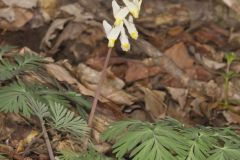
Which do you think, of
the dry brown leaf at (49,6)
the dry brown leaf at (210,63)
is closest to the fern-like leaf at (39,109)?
the dry brown leaf at (49,6)

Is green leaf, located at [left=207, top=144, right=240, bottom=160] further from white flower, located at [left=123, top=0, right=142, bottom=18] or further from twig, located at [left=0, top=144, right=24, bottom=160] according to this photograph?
twig, located at [left=0, top=144, right=24, bottom=160]

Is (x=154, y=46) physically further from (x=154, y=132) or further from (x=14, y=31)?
(x=154, y=132)

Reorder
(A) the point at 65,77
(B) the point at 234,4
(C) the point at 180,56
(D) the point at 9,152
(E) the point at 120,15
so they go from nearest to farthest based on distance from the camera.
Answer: (E) the point at 120,15
(D) the point at 9,152
(A) the point at 65,77
(C) the point at 180,56
(B) the point at 234,4

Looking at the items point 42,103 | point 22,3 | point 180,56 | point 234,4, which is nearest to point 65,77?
point 42,103

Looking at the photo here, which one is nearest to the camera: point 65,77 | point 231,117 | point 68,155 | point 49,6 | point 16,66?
point 68,155

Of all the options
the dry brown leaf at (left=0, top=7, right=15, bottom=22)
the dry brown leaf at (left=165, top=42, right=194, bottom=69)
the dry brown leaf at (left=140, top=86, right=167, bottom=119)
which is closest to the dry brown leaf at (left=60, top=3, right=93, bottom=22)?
the dry brown leaf at (left=0, top=7, right=15, bottom=22)

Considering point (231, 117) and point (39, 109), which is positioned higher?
point (39, 109)

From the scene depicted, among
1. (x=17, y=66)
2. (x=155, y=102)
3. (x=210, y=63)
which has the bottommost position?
(x=155, y=102)

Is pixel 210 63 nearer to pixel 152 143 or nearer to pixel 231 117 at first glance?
pixel 231 117
